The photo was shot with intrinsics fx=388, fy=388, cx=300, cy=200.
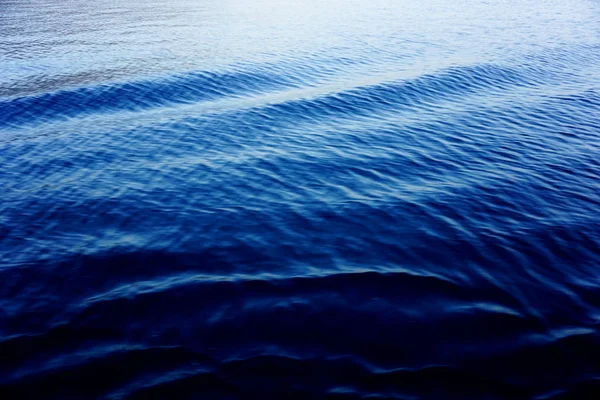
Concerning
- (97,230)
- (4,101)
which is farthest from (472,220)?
(4,101)

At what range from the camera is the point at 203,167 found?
76.5ft

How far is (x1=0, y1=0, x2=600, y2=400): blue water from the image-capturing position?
10883 millimetres

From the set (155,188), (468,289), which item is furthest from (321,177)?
(468,289)

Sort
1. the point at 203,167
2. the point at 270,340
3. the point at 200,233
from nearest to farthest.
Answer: the point at 270,340 < the point at 200,233 < the point at 203,167

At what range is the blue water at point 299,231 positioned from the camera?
428 inches

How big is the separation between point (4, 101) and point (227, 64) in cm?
2069

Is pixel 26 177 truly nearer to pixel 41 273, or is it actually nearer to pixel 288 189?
pixel 41 273

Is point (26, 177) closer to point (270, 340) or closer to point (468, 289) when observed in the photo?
point (270, 340)

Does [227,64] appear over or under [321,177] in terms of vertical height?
over

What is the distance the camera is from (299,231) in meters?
17.0

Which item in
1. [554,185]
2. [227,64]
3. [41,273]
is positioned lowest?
[41,273]

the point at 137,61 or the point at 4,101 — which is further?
the point at 137,61

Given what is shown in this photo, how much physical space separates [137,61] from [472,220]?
40.1 metres

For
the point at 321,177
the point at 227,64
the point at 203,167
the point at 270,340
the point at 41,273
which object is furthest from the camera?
the point at 227,64
